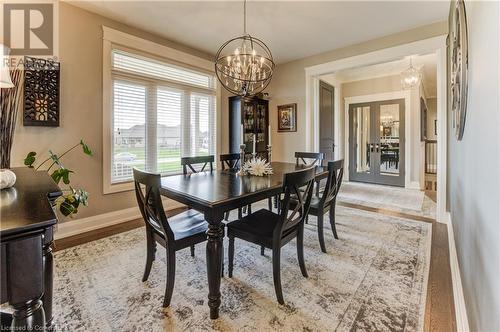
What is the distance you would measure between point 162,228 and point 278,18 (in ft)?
9.65

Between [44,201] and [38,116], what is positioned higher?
[38,116]

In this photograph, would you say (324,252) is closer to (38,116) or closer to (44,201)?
(44,201)

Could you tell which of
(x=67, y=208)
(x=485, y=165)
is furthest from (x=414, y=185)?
(x=67, y=208)

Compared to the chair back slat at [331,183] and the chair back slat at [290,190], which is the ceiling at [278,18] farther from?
the chair back slat at [290,190]

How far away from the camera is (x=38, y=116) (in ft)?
8.68

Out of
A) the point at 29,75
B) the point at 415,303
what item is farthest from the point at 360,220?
the point at 29,75

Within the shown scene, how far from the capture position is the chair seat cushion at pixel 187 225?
1799 millimetres

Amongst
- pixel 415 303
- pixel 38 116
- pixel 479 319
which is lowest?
pixel 415 303

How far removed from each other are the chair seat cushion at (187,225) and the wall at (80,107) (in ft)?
5.63

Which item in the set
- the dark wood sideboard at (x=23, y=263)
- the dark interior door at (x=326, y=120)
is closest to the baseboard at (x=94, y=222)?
the dark wood sideboard at (x=23, y=263)

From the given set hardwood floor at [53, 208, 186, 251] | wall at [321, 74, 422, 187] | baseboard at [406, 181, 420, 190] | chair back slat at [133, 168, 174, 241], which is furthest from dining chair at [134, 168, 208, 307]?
baseboard at [406, 181, 420, 190]

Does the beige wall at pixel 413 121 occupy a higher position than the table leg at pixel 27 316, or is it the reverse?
the beige wall at pixel 413 121

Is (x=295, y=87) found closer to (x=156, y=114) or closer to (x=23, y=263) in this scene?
(x=156, y=114)

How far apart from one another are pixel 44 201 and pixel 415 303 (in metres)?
2.21
